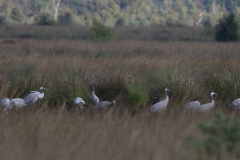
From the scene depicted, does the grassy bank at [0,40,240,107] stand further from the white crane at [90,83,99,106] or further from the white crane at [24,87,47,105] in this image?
the white crane at [90,83,99,106]

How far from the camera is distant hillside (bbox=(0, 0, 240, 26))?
2076 inches

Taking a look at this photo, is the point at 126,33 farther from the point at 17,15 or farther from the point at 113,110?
the point at 17,15

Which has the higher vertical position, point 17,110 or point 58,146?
point 58,146

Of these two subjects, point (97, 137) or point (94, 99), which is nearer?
point (97, 137)

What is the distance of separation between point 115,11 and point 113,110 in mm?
52620

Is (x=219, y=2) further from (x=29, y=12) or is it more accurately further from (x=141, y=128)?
(x=141, y=128)

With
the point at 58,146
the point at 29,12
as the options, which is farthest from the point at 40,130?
the point at 29,12

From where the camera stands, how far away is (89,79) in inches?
335

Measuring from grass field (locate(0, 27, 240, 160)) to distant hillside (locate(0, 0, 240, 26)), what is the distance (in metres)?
39.4

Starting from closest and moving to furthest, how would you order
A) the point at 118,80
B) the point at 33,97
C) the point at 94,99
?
the point at 33,97 → the point at 94,99 → the point at 118,80

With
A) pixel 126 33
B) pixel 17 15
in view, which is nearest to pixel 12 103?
pixel 126 33

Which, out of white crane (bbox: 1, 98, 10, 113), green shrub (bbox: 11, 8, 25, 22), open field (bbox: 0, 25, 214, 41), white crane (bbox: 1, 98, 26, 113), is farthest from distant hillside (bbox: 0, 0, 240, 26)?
white crane (bbox: 1, 98, 10, 113)

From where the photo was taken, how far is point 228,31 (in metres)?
22.7

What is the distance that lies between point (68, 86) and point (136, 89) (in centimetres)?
140
